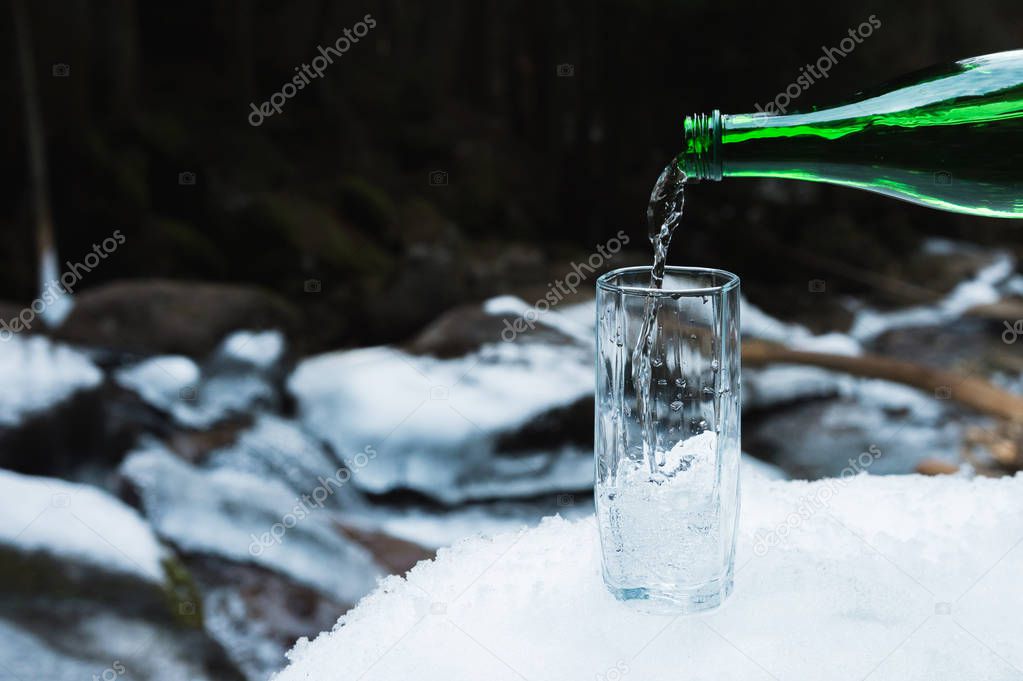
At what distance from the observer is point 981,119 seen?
3.18ft

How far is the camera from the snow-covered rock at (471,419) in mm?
3348

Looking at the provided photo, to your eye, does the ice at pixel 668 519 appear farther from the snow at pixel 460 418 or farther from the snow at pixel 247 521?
the snow at pixel 460 418

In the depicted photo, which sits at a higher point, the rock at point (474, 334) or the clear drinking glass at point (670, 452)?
the clear drinking glass at point (670, 452)

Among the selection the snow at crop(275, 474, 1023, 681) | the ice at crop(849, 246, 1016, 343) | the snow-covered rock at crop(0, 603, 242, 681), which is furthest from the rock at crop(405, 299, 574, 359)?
the snow at crop(275, 474, 1023, 681)

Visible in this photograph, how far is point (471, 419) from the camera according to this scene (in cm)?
341

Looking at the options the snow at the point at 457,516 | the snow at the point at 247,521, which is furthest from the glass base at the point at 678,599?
the snow at the point at 457,516

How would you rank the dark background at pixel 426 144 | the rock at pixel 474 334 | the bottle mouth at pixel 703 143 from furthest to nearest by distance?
the dark background at pixel 426 144, the rock at pixel 474 334, the bottle mouth at pixel 703 143

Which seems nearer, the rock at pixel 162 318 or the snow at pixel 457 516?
the snow at pixel 457 516

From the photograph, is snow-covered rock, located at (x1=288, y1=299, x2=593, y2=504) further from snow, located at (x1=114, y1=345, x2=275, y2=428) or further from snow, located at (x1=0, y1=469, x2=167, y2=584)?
snow, located at (x1=0, y1=469, x2=167, y2=584)

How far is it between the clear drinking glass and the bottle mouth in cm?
A: 10

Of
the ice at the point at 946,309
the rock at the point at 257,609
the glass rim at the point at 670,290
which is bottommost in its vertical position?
the ice at the point at 946,309

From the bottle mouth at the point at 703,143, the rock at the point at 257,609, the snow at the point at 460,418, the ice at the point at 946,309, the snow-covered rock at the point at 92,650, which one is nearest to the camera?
the bottle mouth at the point at 703,143

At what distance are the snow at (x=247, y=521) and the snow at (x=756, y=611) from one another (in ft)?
5.86

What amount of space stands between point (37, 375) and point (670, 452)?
2856 mm
